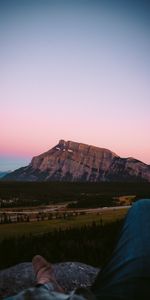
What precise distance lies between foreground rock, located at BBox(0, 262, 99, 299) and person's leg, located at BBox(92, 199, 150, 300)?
21.6ft

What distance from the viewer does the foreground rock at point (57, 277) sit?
1105 cm

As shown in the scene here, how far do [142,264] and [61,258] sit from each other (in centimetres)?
1560

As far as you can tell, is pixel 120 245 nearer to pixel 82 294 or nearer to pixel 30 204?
pixel 82 294

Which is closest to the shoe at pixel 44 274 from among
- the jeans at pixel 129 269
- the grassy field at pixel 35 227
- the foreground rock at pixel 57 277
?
the jeans at pixel 129 269

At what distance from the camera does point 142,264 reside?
4.30 m

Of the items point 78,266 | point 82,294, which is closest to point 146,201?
point 82,294

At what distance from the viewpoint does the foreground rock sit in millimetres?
11055

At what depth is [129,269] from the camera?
4.37 metres

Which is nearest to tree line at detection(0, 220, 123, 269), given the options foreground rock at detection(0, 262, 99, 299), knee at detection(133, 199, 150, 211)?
foreground rock at detection(0, 262, 99, 299)

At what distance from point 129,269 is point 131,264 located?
0.06 metres

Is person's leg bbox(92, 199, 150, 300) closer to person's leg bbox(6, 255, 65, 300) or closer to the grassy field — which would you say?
person's leg bbox(6, 255, 65, 300)

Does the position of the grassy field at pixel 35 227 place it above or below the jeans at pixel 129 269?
below

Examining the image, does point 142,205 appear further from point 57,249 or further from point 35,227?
point 35,227

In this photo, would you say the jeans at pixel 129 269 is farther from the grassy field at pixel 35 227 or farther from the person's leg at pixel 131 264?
the grassy field at pixel 35 227
